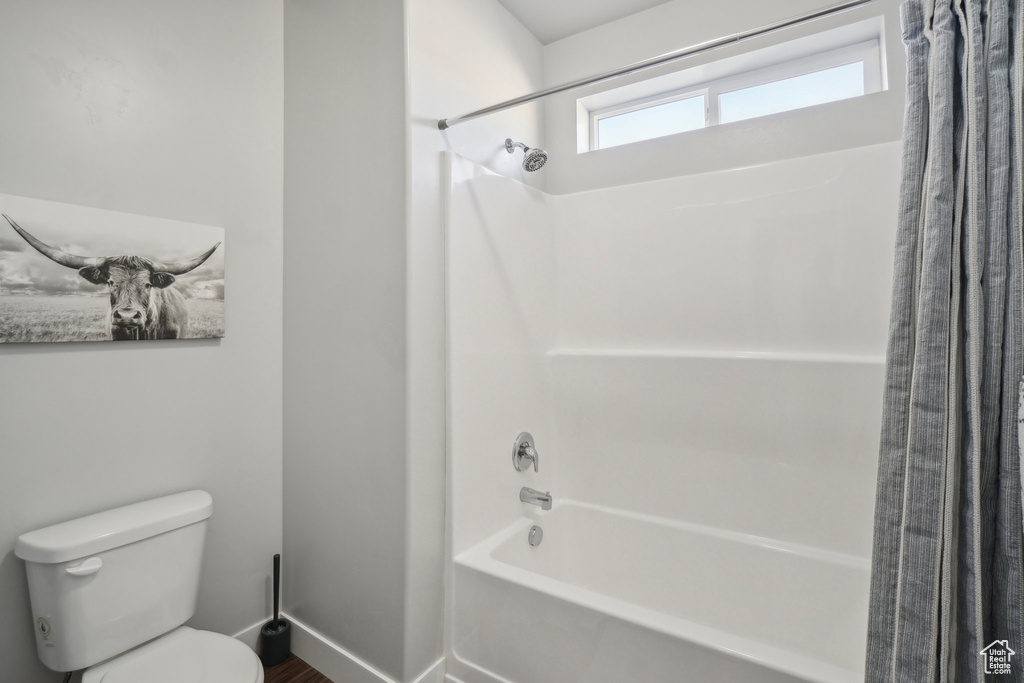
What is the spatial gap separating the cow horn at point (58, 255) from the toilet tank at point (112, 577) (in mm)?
735

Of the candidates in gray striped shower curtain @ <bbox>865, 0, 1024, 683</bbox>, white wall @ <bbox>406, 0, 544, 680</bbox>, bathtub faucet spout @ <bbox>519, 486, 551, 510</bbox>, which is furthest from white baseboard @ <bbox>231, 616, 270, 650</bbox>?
gray striped shower curtain @ <bbox>865, 0, 1024, 683</bbox>

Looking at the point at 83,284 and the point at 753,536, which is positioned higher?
the point at 83,284

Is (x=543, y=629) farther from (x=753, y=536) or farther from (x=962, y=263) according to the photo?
(x=962, y=263)

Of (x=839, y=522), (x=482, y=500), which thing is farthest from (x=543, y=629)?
(x=839, y=522)

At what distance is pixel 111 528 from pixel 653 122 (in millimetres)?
2590

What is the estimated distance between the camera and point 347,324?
178 centimetres

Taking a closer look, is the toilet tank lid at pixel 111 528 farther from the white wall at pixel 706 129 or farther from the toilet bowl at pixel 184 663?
the white wall at pixel 706 129

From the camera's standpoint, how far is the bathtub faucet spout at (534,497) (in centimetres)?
201

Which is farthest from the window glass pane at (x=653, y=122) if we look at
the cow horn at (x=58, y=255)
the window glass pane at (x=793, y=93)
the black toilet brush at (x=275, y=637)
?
the black toilet brush at (x=275, y=637)

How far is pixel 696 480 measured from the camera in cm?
201

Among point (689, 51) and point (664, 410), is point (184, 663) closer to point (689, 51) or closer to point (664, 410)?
point (664, 410)

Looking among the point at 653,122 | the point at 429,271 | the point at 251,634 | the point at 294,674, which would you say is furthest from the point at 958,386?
the point at 251,634

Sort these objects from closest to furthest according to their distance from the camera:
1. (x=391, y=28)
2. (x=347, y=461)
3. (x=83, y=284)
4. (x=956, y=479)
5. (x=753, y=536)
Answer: (x=956, y=479)
(x=83, y=284)
(x=391, y=28)
(x=347, y=461)
(x=753, y=536)

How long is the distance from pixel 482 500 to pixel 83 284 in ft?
4.69
